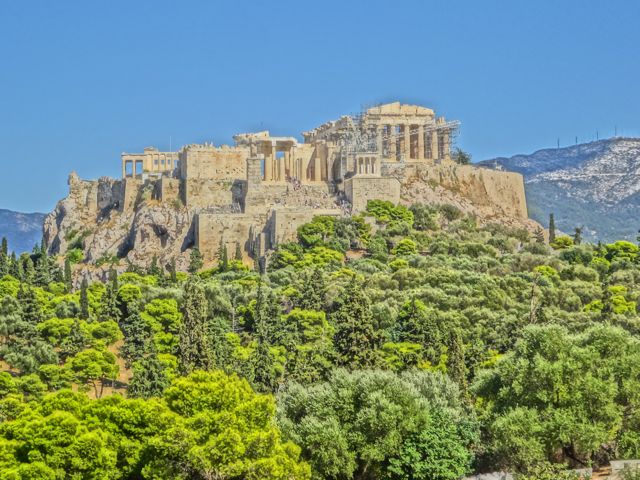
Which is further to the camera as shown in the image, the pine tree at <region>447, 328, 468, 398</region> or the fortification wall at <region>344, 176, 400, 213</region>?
the fortification wall at <region>344, 176, 400, 213</region>

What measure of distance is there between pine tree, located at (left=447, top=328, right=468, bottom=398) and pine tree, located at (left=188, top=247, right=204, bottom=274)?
37.7m

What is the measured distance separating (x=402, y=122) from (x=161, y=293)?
39773mm

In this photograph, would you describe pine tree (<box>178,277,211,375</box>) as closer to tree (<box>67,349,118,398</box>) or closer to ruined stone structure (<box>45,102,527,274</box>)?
tree (<box>67,349,118,398</box>)

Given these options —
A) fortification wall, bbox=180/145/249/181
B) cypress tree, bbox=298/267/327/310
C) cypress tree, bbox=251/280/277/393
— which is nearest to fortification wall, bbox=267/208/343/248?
fortification wall, bbox=180/145/249/181

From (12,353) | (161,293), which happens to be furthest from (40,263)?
(12,353)

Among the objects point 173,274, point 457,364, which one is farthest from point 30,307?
point 457,364

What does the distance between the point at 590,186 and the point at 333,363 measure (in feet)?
427

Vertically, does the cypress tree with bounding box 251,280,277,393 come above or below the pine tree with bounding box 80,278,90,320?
below

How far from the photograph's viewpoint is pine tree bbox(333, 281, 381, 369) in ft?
170

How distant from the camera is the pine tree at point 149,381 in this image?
52.5 meters

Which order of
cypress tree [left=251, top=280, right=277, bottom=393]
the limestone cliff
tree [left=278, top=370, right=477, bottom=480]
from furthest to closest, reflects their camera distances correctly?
the limestone cliff
cypress tree [left=251, top=280, right=277, bottom=393]
tree [left=278, top=370, right=477, bottom=480]

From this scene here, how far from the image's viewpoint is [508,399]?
44.5m

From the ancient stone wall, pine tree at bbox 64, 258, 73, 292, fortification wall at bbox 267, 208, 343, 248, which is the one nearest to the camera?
pine tree at bbox 64, 258, 73, 292

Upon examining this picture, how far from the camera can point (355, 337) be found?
52.2 m
